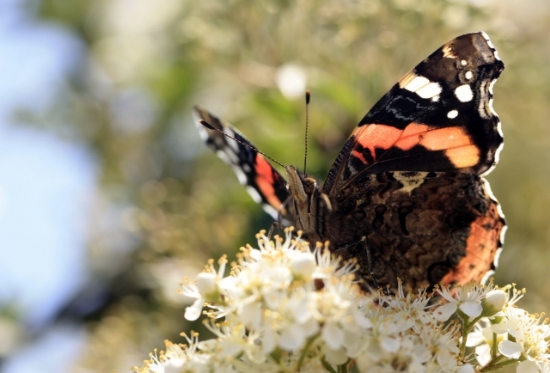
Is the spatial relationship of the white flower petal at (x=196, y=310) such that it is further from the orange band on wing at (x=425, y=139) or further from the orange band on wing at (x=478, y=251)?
the orange band on wing at (x=478, y=251)

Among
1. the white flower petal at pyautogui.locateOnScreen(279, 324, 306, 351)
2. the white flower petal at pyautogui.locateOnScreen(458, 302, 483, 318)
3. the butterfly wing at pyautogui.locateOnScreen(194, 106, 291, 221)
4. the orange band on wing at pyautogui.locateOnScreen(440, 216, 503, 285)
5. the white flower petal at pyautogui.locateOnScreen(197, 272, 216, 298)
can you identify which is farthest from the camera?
the butterfly wing at pyautogui.locateOnScreen(194, 106, 291, 221)

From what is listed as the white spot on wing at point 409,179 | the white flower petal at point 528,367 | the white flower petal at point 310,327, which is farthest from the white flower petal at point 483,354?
the white flower petal at point 310,327

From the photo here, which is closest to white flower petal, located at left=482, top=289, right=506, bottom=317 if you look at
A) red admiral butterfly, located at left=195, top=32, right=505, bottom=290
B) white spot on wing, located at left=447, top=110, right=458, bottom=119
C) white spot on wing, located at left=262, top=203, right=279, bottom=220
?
red admiral butterfly, located at left=195, top=32, right=505, bottom=290

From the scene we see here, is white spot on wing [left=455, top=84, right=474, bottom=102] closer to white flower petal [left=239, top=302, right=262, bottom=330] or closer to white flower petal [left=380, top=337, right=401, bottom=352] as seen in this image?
white flower petal [left=380, top=337, right=401, bottom=352]

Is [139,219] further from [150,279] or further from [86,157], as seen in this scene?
[86,157]

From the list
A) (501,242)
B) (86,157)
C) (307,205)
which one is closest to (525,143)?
(501,242)

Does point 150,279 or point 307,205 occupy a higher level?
point 150,279

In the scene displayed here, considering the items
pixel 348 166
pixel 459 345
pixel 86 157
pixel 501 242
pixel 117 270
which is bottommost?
pixel 459 345
